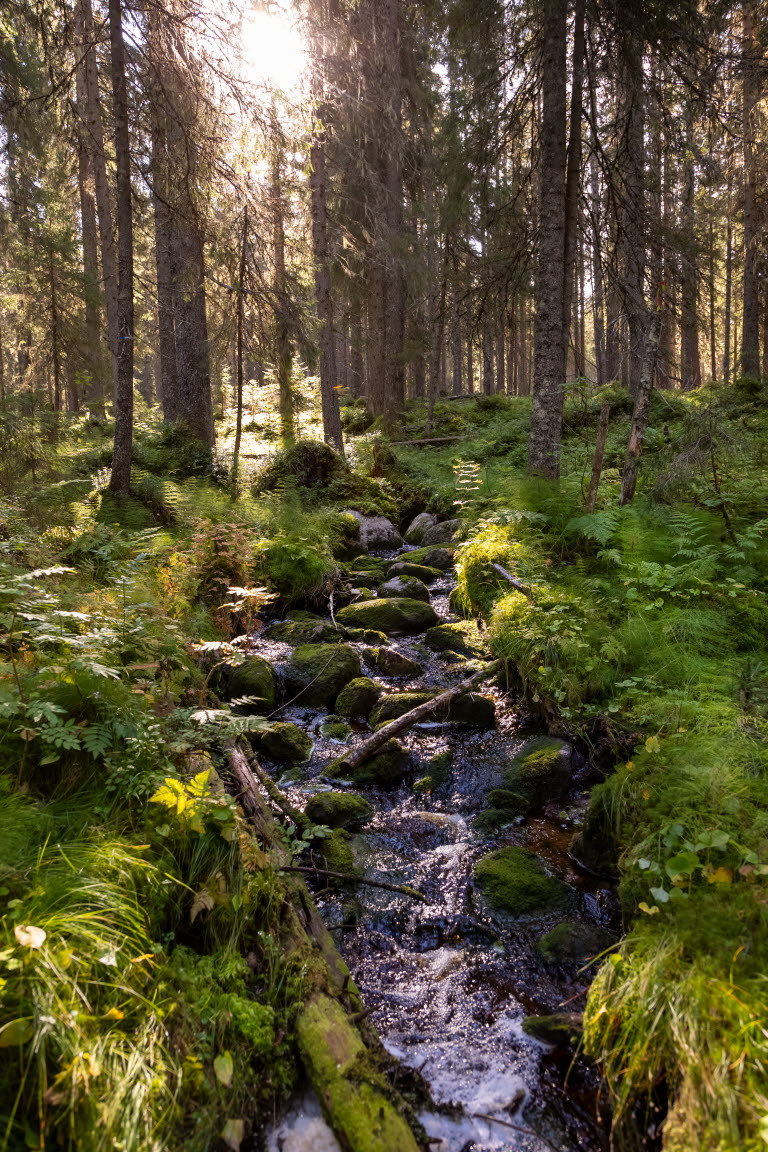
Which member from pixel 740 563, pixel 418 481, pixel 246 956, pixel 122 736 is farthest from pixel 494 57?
pixel 246 956

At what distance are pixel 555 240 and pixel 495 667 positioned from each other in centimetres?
651

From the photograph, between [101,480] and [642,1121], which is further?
[101,480]

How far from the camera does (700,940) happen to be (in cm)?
247

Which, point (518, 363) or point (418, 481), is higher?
point (518, 363)

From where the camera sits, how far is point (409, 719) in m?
5.48

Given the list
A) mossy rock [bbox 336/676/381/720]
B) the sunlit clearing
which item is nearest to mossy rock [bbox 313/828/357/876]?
mossy rock [bbox 336/676/381/720]

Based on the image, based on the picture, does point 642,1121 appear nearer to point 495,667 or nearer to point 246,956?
point 246,956

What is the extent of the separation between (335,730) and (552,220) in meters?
7.86

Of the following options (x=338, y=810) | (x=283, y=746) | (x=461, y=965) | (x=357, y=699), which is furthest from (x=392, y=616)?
(x=461, y=965)

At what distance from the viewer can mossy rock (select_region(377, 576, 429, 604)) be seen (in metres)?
8.79

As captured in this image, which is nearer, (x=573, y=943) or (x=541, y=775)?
(x=573, y=943)

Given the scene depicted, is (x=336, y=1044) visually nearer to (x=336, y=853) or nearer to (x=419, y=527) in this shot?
(x=336, y=853)

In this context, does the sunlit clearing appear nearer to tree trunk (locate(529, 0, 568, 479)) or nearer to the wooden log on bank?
tree trunk (locate(529, 0, 568, 479))

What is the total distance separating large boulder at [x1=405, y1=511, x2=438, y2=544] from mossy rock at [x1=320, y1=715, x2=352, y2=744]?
6220 mm
